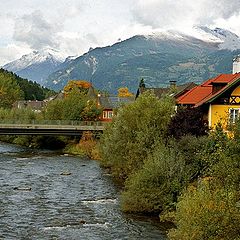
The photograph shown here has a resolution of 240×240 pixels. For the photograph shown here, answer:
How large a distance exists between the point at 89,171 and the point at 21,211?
23.9m

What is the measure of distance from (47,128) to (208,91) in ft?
142

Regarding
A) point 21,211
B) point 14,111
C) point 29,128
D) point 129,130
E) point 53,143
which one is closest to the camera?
point 21,211

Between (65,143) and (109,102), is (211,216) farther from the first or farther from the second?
(109,102)

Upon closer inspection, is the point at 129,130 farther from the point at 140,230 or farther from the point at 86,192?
the point at 140,230

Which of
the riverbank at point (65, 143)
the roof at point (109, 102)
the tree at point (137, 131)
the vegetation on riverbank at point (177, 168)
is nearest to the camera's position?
the vegetation on riverbank at point (177, 168)

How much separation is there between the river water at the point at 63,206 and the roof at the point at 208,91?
12.2 meters

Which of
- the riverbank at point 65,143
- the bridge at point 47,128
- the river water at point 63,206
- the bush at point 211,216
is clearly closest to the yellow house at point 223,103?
the river water at point 63,206

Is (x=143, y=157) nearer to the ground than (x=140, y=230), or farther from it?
farther from it

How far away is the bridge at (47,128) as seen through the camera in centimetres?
9156

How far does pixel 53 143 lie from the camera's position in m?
102

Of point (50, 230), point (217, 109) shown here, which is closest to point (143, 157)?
point (217, 109)

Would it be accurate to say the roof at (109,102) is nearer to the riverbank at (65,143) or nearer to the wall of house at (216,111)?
the riverbank at (65,143)

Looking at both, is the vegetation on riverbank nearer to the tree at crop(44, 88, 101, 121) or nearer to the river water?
the river water

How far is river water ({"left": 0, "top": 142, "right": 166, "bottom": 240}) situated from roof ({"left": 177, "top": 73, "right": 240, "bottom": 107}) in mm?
12214
